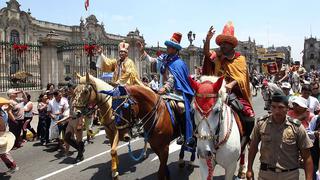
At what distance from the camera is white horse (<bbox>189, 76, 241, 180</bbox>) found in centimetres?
441

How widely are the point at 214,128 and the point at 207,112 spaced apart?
0.83ft

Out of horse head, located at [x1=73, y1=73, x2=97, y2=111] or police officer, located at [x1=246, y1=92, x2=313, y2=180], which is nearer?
police officer, located at [x1=246, y1=92, x2=313, y2=180]

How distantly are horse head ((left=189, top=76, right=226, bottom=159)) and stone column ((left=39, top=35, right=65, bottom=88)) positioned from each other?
1866 cm

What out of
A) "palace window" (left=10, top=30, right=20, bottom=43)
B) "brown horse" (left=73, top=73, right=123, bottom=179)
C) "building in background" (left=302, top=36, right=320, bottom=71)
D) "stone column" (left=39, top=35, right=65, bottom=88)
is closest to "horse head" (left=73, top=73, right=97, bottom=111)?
"brown horse" (left=73, top=73, right=123, bottom=179)

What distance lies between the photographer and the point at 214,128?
4.50 metres

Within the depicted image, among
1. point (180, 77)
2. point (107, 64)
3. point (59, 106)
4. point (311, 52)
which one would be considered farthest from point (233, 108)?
point (311, 52)

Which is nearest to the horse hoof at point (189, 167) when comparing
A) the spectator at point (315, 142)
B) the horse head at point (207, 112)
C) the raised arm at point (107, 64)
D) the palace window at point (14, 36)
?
the raised arm at point (107, 64)

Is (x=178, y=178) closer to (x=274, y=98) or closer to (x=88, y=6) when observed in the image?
(x=274, y=98)

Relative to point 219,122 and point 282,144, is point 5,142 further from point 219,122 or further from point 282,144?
point 282,144

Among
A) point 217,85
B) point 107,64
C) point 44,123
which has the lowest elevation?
point 44,123

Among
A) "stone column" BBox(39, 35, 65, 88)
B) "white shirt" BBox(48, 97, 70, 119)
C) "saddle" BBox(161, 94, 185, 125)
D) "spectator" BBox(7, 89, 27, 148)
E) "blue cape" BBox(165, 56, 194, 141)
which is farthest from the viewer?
"stone column" BBox(39, 35, 65, 88)

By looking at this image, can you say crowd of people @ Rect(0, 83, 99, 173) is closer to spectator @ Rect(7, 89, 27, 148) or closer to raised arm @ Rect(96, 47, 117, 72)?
spectator @ Rect(7, 89, 27, 148)

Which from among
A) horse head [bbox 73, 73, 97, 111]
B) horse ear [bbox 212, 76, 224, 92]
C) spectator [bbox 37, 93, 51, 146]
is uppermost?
horse ear [bbox 212, 76, 224, 92]

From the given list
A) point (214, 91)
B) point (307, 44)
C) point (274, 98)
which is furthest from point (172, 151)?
point (307, 44)
